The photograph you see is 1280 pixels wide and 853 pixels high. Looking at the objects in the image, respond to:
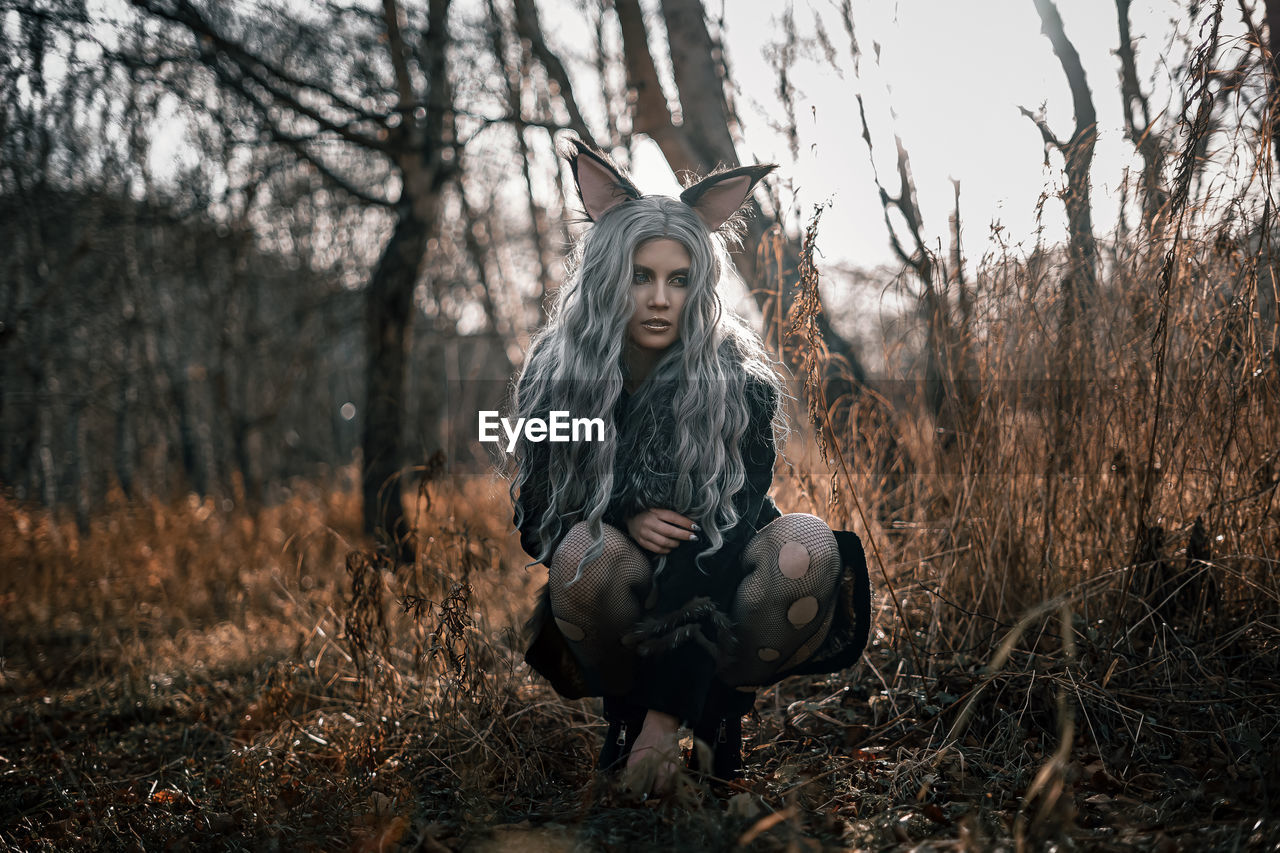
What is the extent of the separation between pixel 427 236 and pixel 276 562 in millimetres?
1968

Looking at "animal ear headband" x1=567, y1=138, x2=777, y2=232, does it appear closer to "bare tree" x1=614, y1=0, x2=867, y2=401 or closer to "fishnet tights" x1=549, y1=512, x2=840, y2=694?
"fishnet tights" x1=549, y1=512, x2=840, y2=694

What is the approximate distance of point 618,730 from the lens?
1.69 meters

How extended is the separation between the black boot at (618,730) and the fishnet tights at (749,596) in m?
0.16

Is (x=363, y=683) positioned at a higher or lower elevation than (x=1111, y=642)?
lower

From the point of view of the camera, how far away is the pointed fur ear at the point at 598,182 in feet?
5.76

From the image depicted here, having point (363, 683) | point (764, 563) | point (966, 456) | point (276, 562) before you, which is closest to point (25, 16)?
point (276, 562)

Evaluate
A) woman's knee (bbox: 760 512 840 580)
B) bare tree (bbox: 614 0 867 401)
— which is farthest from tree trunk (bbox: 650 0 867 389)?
woman's knee (bbox: 760 512 840 580)

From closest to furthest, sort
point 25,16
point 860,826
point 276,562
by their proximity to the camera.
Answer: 1. point 860,826
2. point 25,16
3. point 276,562

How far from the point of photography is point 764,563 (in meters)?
1.51

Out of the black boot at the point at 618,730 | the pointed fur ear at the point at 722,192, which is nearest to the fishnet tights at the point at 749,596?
the black boot at the point at 618,730

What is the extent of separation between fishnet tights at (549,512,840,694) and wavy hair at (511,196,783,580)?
2.6 inches

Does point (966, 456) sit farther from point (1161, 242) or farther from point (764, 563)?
point (764, 563)

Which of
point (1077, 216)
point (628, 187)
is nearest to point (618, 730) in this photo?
point (628, 187)

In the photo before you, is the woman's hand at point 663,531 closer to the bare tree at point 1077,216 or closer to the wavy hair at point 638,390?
the wavy hair at point 638,390
